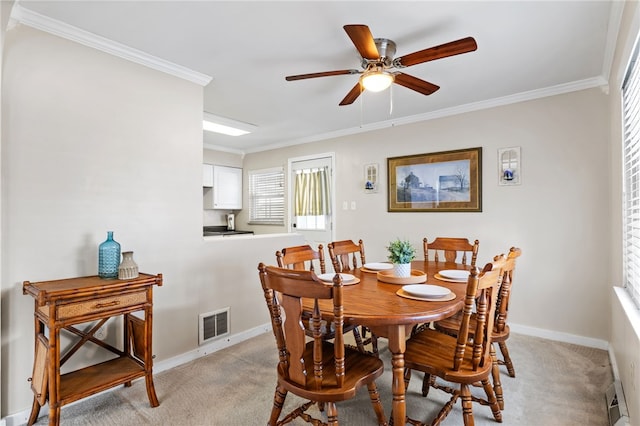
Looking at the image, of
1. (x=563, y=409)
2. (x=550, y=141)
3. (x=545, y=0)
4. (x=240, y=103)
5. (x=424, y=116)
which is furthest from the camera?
(x=424, y=116)

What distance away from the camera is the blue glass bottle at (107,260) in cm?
210

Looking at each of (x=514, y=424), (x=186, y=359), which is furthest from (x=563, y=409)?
(x=186, y=359)

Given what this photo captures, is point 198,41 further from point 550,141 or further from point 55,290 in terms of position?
point 550,141

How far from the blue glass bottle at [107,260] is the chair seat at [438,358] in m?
1.84

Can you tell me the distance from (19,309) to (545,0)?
3494mm

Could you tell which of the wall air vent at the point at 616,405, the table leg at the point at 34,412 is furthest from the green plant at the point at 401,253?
the table leg at the point at 34,412

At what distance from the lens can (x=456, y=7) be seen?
76.5 inches

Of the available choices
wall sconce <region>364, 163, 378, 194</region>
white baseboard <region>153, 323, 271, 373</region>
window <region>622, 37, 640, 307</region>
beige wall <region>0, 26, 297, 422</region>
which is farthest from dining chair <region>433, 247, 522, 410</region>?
wall sconce <region>364, 163, 378, 194</region>

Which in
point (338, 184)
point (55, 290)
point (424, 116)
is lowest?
point (55, 290)

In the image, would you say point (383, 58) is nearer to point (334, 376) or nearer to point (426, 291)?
point (426, 291)

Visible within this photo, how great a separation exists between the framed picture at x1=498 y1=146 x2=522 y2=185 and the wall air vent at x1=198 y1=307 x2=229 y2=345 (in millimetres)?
3050

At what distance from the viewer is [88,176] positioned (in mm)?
2230

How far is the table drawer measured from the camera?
69.6 inches

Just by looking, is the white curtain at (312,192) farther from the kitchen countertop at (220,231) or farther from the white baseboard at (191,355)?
the white baseboard at (191,355)
